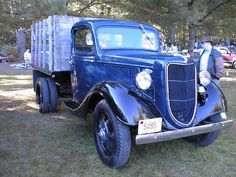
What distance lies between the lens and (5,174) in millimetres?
4438

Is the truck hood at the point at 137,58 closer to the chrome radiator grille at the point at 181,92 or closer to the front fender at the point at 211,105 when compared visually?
the chrome radiator grille at the point at 181,92

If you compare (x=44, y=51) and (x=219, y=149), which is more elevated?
(x=44, y=51)

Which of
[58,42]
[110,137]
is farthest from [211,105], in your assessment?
[58,42]

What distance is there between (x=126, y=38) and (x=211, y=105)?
6.31 feet

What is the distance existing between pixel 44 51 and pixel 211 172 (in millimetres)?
4912

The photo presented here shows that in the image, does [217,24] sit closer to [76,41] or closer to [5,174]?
[76,41]

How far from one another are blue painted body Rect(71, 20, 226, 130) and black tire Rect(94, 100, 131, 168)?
0.48ft

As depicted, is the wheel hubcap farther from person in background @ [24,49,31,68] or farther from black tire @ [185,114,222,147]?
person in background @ [24,49,31,68]

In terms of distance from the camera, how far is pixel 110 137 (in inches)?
189

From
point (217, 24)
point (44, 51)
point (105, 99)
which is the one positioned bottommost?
point (105, 99)

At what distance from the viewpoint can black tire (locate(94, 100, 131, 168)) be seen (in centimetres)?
446

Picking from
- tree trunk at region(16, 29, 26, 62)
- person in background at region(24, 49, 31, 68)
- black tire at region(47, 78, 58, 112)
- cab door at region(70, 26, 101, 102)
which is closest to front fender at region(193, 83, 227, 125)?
cab door at region(70, 26, 101, 102)

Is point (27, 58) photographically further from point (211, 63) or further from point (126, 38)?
point (211, 63)

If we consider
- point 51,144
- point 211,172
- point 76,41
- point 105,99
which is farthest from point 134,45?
point 211,172
